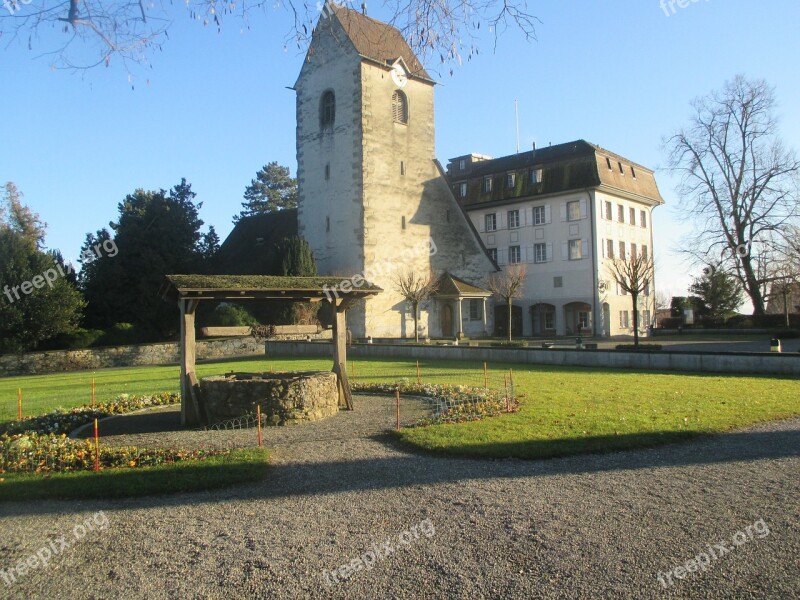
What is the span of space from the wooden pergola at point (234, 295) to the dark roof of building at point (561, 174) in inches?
1443

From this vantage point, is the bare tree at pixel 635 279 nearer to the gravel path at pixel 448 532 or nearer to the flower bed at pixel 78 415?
the flower bed at pixel 78 415

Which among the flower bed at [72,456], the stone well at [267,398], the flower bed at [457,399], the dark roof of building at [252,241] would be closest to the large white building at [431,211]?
the dark roof of building at [252,241]

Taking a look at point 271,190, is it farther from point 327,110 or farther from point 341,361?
point 341,361

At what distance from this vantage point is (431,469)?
9219 millimetres

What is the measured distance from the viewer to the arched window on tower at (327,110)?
45219mm

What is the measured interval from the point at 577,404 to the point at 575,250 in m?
36.6

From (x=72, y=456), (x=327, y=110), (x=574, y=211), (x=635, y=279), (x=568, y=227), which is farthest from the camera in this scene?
(x=568, y=227)

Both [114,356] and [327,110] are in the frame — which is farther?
[327,110]

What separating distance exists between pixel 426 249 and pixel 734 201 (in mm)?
21795

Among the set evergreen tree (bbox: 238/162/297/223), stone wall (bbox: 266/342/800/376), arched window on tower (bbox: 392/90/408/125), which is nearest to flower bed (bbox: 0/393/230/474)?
stone wall (bbox: 266/342/800/376)

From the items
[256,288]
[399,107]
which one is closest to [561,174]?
[399,107]

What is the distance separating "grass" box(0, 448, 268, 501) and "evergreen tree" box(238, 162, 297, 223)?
252ft

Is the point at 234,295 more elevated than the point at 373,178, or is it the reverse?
the point at 373,178

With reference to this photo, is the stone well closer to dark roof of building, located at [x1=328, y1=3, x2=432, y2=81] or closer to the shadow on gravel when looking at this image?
the shadow on gravel
